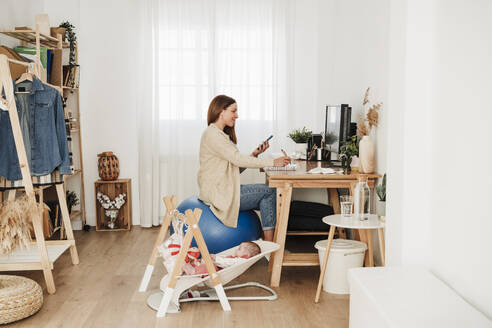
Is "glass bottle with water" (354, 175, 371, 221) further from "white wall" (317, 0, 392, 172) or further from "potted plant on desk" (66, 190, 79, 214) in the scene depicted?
"potted plant on desk" (66, 190, 79, 214)

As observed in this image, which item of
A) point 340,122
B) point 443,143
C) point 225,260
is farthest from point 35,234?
point 443,143

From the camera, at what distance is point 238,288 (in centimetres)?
369

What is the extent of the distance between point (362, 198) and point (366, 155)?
586mm

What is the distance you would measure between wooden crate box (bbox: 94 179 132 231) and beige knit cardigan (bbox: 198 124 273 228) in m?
1.81

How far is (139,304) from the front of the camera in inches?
133

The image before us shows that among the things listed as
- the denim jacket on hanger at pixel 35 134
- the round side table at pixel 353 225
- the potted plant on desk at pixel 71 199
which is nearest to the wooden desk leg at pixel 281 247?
the round side table at pixel 353 225

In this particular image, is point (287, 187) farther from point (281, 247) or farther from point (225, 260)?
point (225, 260)

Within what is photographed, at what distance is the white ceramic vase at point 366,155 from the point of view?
12.7 ft

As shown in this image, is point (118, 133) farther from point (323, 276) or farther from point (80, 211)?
point (323, 276)

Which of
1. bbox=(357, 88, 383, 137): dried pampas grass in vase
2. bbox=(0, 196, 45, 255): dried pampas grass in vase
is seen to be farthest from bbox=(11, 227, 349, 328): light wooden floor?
bbox=(357, 88, 383, 137): dried pampas grass in vase

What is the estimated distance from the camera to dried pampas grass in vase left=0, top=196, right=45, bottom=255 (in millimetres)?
3371

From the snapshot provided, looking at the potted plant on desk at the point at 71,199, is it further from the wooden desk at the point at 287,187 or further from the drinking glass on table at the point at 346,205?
the drinking glass on table at the point at 346,205

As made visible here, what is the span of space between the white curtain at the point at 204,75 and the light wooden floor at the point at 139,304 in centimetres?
157

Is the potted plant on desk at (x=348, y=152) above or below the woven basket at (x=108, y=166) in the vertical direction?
above
